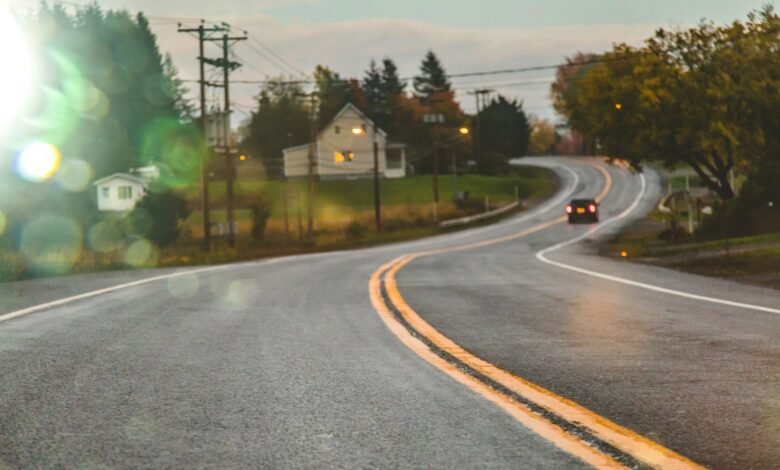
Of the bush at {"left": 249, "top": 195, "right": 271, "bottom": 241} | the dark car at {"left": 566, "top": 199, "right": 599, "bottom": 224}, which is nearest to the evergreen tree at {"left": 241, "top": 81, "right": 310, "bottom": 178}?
the dark car at {"left": 566, "top": 199, "right": 599, "bottom": 224}

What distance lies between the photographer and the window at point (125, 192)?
87.8 meters

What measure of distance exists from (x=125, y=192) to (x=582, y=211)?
140 ft

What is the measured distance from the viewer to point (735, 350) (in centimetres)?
777

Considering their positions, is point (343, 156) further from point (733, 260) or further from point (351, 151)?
point (733, 260)

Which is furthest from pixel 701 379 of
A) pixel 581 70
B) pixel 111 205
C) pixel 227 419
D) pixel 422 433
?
pixel 581 70

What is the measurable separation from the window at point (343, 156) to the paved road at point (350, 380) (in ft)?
308

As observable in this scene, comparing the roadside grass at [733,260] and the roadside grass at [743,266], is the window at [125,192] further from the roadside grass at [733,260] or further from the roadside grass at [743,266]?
the roadside grass at [743,266]

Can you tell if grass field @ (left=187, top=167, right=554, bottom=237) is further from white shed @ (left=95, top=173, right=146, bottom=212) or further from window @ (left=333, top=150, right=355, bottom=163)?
white shed @ (left=95, top=173, right=146, bottom=212)

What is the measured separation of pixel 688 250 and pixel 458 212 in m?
49.0

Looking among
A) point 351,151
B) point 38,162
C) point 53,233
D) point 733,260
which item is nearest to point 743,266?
point 733,260

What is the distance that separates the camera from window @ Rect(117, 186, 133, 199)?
8775cm

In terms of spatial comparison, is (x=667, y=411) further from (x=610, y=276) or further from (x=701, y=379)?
(x=610, y=276)

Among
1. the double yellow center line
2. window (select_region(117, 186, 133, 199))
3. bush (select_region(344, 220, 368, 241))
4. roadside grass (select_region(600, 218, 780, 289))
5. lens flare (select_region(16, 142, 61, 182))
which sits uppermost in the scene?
lens flare (select_region(16, 142, 61, 182))

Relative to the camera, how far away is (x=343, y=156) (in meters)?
107
